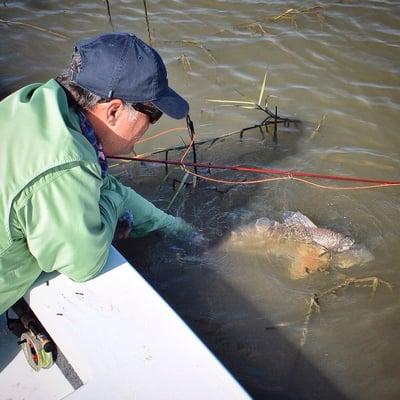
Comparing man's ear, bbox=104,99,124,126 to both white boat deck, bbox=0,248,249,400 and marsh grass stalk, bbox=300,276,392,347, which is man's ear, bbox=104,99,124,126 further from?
marsh grass stalk, bbox=300,276,392,347

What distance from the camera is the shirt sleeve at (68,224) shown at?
1743 mm

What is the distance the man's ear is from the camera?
2057 mm

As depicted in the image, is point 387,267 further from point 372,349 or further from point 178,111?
point 178,111

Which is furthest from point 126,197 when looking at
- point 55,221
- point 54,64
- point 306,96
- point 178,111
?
point 54,64

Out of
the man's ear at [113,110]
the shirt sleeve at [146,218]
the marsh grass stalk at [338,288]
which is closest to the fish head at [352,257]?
the marsh grass stalk at [338,288]

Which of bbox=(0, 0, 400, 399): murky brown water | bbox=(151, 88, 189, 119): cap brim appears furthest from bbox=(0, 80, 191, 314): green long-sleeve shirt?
bbox=(0, 0, 400, 399): murky brown water

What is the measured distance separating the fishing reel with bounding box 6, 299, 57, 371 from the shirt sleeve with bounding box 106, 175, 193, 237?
3.33 ft

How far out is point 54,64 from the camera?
5.41 m

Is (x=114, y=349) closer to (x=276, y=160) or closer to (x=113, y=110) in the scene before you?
(x=113, y=110)

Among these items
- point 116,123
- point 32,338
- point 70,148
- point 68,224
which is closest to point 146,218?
point 116,123

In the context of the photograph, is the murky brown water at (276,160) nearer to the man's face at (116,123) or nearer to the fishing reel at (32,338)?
the fishing reel at (32,338)

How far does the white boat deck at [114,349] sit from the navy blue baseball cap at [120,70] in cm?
82

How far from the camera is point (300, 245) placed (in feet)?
11.1

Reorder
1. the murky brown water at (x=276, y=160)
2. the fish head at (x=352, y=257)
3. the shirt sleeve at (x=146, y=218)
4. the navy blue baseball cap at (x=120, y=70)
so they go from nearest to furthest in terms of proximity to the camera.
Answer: the navy blue baseball cap at (x=120, y=70) → the murky brown water at (x=276, y=160) → the shirt sleeve at (x=146, y=218) → the fish head at (x=352, y=257)
